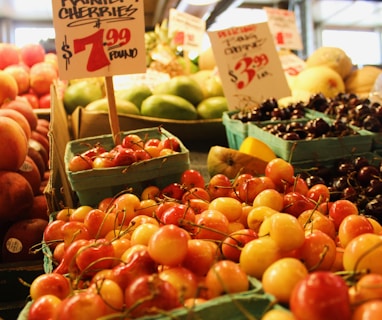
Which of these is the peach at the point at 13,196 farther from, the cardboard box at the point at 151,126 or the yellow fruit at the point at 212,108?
the yellow fruit at the point at 212,108

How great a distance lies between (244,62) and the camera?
235 cm

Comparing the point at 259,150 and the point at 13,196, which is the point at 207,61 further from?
the point at 13,196

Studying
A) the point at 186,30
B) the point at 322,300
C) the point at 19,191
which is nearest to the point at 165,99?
the point at 19,191

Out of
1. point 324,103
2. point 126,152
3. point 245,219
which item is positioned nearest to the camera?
point 245,219

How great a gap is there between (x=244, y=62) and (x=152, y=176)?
1171 mm

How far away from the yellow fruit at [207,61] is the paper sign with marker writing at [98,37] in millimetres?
2105

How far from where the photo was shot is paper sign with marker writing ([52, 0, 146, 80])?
1.50 metres

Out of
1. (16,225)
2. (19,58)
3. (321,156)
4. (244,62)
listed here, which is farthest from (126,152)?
(19,58)

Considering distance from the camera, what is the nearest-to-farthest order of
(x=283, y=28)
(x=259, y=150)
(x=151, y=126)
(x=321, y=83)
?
(x=259, y=150) → (x=151, y=126) → (x=321, y=83) → (x=283, y=28)

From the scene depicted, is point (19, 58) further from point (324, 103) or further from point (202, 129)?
point (324, 103)

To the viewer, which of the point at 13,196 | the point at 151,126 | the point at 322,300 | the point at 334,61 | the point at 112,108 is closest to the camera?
the point at 322,300

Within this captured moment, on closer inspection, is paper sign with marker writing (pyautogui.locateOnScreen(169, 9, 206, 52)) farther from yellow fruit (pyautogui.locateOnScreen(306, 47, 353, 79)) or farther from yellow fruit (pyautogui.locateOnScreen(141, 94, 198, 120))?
yellow fruit (pyautogui.locateOnScreen(141, 94, 198, 120))

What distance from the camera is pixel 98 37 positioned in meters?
1.54

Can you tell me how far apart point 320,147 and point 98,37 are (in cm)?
91
